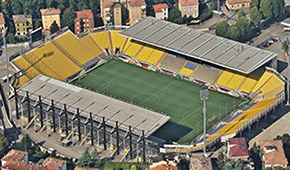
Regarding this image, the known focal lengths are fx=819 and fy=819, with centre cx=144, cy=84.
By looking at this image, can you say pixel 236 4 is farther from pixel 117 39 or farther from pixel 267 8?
pixel 117 39

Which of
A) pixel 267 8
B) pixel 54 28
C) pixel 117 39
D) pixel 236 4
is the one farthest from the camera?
pixel 236 4

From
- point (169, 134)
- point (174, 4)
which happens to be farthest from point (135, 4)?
point (169, 134)

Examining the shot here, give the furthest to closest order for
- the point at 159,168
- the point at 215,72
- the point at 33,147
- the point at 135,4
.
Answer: the point at 135,4, the point at 215,72, the point at 33,147, the point at 159,168

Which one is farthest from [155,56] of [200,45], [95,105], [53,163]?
[53,163]

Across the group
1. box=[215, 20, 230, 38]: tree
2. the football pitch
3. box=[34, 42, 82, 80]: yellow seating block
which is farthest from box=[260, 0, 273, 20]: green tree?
box=[34, 42, 82, 80]: yellow seating block

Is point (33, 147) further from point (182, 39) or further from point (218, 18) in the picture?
point (218, 18)

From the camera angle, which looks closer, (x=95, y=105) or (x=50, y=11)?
(x=95, y=105)

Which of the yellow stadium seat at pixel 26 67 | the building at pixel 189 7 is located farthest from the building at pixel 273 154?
the building at pixel 189 7
